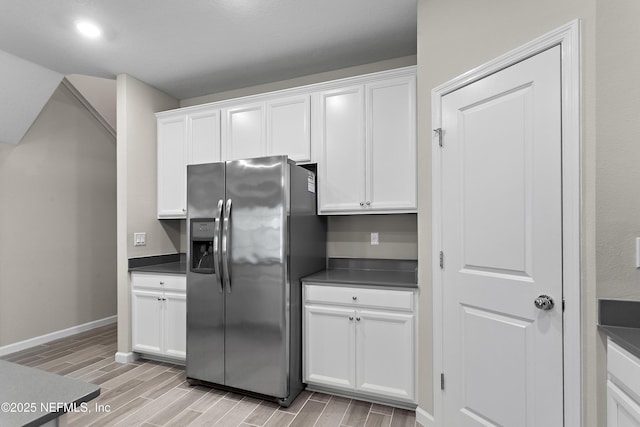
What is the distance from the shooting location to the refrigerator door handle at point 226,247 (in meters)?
2.46

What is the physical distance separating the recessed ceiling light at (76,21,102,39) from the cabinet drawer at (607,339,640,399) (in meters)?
3.59

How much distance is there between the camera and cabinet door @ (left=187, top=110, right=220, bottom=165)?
319 cm

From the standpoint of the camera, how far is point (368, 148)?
Result: 104 inches

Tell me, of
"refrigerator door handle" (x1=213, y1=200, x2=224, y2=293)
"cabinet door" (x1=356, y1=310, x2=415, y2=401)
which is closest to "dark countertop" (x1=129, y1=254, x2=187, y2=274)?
"refrigerator door handle" (x1=213, y1=200, x2=224, y2=293)

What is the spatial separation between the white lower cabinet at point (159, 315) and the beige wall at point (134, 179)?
4.5 inches

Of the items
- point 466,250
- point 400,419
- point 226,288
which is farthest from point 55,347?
point 466,250

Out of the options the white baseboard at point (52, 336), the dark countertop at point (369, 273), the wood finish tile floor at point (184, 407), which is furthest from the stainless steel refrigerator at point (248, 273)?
the white baseboard at point (52, 336)

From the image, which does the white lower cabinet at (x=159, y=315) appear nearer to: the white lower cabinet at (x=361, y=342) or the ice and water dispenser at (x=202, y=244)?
the ice and water dispenser at (x=202, y=244)

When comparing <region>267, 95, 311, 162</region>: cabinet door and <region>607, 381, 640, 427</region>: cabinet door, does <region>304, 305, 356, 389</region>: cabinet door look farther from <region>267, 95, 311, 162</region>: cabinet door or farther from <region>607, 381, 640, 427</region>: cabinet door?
<region>607, 381, 640, 427</region>: cabinet door

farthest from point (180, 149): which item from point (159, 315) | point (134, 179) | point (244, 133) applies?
point (159, 315)

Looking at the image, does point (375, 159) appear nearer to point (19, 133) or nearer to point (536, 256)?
A: point (536, 256)

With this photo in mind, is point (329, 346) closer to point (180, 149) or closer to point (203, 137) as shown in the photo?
point (203, 137)

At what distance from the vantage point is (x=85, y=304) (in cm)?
403

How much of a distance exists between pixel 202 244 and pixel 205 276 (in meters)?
0.28
